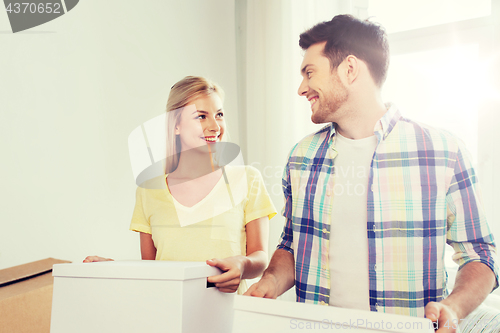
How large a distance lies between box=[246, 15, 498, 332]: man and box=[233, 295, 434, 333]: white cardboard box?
14 centimetres

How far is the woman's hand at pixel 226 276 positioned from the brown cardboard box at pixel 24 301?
0.47 metres

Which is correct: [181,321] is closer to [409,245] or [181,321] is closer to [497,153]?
[409,245]

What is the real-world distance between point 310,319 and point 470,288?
0.33 m

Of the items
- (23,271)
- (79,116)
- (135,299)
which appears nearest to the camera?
(135,299)

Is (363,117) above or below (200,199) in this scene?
above

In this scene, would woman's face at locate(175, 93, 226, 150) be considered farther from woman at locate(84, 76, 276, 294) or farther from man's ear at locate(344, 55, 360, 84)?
man's ear at locate(344, 55, 360, 84)

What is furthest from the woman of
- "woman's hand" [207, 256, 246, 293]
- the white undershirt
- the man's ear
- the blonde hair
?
the man's ear

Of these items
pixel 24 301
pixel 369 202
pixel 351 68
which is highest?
pixel 351 68

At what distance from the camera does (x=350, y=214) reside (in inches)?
33.5

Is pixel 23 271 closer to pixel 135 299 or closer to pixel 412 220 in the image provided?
pixel 135 299

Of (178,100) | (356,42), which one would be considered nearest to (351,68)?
(356,42)

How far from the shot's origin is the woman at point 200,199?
0.98 meters

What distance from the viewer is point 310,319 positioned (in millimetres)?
550

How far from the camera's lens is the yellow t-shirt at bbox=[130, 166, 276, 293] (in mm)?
978
